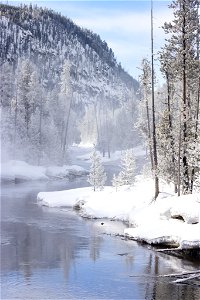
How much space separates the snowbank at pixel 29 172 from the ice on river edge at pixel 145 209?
20.2 metres

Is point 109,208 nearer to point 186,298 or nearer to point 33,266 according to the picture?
point 33,266

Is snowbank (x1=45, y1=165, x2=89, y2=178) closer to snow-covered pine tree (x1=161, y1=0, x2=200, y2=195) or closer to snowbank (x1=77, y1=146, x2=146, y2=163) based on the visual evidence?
snowbank (x1=77, y1=146, x2=146, y2=163)

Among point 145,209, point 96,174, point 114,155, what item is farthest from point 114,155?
point 145,209

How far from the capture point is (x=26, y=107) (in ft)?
248

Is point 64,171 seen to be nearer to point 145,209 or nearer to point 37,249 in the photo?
point 145,209

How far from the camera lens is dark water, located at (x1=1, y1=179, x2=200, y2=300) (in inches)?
695

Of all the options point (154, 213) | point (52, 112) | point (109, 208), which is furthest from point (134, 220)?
point (52, 112)

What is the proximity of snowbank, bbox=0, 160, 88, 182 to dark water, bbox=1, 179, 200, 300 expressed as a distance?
1226 inches

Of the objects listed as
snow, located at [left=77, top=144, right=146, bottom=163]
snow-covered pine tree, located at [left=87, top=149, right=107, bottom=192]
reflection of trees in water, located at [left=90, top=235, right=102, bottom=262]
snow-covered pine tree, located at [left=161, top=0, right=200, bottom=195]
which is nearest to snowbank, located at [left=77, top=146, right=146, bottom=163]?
snow, located at [left=77, top=144, right=146, bottom=163]

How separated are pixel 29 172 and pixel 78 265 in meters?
46.0

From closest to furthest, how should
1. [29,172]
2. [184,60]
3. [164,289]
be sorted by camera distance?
[164,289], [184,60], [29,172]

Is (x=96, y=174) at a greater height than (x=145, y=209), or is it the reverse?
(x=96, y=174)

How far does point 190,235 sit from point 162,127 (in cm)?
1207

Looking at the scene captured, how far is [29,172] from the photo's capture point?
6669cm
